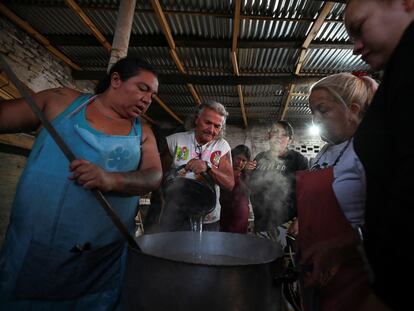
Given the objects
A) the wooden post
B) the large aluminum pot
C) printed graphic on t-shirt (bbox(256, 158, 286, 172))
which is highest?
the wooden post

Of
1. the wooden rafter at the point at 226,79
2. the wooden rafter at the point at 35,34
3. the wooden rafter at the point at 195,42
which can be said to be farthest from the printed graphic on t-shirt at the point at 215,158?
the wooden rafter at the point at 35,34

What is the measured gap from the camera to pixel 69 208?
1523 millimetres

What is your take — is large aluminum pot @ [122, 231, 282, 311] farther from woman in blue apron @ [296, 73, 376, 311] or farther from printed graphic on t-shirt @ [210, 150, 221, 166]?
printed graphic on t-shirt @ [210, 150, 221, 166]

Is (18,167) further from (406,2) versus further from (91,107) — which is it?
(406,2)

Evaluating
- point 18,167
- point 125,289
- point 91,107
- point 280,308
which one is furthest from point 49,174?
point 18,167

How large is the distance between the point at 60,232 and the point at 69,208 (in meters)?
0.14

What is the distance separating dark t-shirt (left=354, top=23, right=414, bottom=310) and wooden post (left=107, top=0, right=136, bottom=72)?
325 centimetres

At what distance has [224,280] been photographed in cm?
108

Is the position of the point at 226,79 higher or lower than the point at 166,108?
lower

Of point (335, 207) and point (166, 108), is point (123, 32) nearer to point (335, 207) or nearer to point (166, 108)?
point (335, 207)

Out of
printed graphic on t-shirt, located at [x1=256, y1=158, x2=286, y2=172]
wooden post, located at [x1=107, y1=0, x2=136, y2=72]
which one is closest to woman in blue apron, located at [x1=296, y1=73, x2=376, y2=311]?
printed graphic on t-shirt, located at [x1=256, y1=158, x2=286, y2=172]

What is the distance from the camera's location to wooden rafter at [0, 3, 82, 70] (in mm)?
4734

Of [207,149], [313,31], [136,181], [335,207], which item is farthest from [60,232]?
[313,31]

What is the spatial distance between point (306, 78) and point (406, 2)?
264 inches
